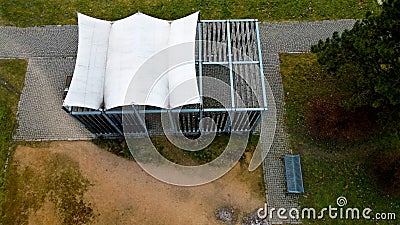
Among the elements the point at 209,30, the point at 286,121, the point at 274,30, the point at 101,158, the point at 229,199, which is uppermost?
the point at 274,30

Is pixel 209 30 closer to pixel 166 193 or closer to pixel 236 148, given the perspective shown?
pixel 236 148

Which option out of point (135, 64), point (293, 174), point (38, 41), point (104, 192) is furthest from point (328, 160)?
point (38, 41)

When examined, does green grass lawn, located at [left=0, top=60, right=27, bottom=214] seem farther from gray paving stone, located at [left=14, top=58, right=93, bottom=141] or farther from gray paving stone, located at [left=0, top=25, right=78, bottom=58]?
gray paving stone, located at [left=0, top=25, right=78, bottom=58]

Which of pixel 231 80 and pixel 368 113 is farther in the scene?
pixel 368 113

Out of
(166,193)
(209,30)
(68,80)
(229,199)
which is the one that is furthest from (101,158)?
(209,30)

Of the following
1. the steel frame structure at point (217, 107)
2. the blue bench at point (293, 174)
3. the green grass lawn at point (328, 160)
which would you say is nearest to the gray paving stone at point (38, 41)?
the steel frame structure at point (217, 107)

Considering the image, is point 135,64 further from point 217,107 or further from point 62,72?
point 62,72
